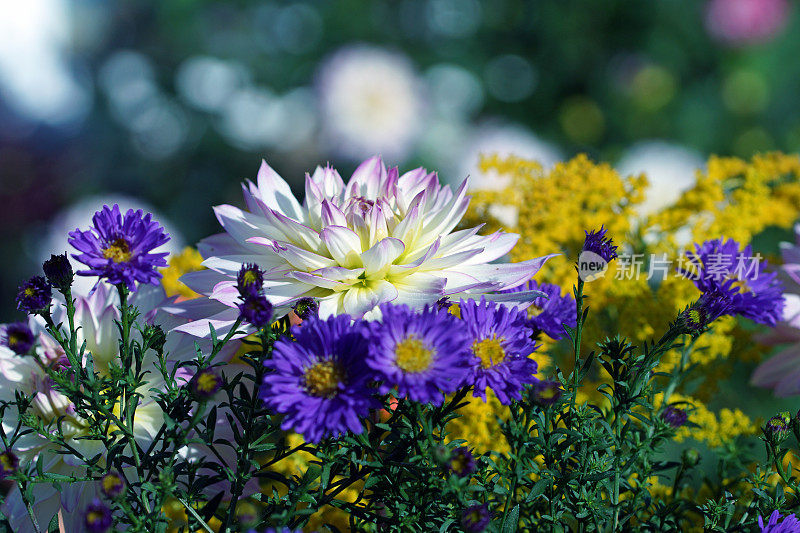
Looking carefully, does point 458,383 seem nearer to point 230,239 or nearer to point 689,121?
point 230,239

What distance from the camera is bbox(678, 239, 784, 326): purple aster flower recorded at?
1.17 ft

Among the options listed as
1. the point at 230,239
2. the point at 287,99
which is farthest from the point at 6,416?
the point at 287,99

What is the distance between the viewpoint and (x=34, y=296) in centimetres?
29

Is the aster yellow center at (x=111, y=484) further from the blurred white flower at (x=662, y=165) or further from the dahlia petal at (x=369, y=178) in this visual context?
the blurred white flower at (x=662, y=165)

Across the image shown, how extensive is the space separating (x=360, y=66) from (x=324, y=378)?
115cm

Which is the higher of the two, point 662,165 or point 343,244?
point 662,165

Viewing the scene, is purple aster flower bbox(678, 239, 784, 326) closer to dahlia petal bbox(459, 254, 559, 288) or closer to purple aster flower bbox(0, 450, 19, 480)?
dahlia petal bbox(459, 254, 559, 288)

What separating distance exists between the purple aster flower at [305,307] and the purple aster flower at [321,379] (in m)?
0.03

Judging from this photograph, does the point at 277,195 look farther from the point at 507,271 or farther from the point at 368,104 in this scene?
the point at 368,104

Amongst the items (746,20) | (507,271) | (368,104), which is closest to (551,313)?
(507,271)

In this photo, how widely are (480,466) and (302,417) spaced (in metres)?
0.10

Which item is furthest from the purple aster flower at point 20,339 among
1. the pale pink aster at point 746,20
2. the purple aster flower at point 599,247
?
the pale pink aster at point 746,20

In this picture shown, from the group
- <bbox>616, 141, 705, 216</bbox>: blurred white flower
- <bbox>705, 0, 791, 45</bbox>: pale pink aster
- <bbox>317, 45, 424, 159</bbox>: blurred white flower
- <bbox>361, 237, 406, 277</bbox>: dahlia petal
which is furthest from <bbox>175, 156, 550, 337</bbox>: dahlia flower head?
<bbox>705, 0, 791, 45</bbox>: pale pink aster

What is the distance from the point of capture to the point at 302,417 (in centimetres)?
25
